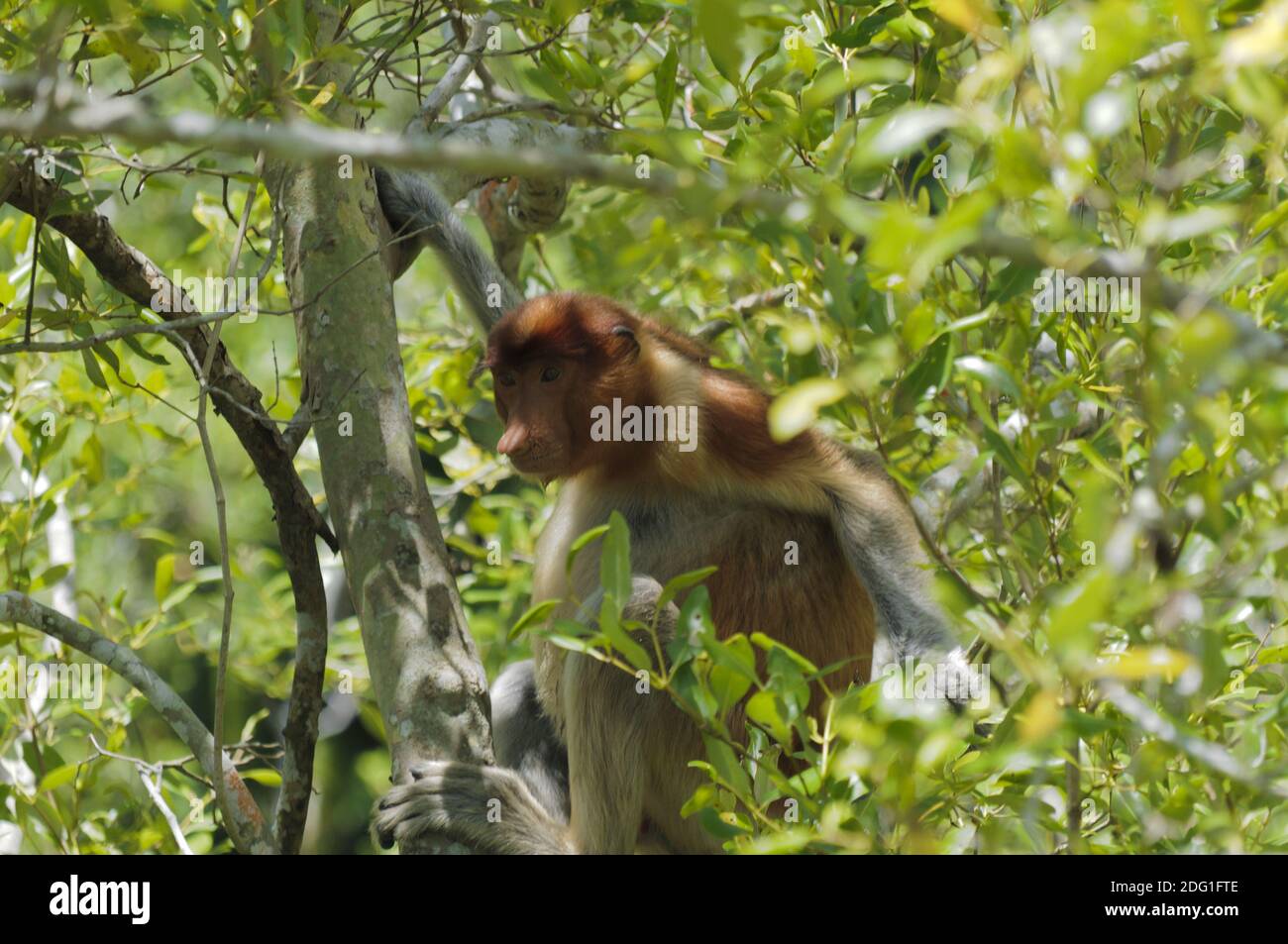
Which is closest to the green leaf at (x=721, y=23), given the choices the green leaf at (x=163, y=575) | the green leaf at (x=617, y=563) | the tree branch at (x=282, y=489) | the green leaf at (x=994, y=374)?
the green leaf at (x=994, y=374)

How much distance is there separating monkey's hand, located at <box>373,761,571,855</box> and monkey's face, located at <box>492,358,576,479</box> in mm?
922

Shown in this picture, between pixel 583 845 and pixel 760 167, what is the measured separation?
7.96 ft

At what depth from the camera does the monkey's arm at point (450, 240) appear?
13.6ft

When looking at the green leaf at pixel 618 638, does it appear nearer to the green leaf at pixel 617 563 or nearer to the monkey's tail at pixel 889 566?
the green leaf at pixel 617 563

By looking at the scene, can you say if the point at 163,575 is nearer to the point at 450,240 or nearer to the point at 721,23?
the point at 450,240

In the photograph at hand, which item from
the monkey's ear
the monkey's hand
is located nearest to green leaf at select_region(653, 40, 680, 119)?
the monkey's ear

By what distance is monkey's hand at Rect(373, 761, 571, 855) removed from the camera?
11.0 feet

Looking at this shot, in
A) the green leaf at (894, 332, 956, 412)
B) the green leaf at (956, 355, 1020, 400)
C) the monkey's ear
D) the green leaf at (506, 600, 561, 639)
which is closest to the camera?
the green leaf at (956, 355, 1020, 400)

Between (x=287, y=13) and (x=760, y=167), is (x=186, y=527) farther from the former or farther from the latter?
(x=760, y=167)

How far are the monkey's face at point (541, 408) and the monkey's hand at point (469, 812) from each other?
3.03ft

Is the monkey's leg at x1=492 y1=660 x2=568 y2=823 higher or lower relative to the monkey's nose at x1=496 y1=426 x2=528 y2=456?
lower

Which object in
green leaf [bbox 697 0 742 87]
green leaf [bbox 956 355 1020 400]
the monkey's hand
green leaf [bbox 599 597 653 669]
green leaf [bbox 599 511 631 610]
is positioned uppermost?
green leaf [bbox 697 0 742 87]

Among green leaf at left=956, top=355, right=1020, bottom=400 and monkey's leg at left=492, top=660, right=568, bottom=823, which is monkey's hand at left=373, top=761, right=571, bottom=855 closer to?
monkey's leg at left=492, top=660, right=568, bottom=823

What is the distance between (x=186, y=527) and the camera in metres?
11.7
